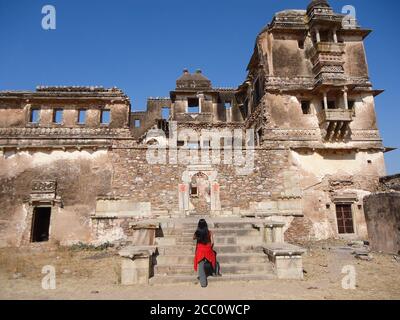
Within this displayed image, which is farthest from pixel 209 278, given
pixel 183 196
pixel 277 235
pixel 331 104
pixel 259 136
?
pixel 331 104

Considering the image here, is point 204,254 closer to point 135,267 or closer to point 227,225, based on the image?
point 135,267

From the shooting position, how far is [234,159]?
1519cm

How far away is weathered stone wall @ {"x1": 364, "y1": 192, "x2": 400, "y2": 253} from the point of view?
362 inches

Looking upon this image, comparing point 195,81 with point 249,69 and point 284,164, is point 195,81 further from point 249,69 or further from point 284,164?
point 284,164

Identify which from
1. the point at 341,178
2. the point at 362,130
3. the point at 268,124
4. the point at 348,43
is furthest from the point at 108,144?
the point at 348,43

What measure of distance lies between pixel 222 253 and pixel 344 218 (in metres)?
10.4

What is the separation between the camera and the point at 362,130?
1620 cm

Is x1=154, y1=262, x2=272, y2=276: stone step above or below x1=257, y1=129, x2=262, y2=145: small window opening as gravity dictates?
below

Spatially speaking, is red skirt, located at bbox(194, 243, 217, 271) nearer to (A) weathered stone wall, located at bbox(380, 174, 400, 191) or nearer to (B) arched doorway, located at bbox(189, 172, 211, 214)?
(B) arched doorway, located at bbox(189, 172, 211, 214)

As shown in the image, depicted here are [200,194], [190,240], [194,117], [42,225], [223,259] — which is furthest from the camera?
[194,117]

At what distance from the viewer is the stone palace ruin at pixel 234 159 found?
14266 millimetres

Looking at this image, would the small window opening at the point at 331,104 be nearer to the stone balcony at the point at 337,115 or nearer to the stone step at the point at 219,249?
the stone balcony at the point at 337,115

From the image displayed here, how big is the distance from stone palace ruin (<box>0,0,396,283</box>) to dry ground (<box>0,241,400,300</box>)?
14.1 ft

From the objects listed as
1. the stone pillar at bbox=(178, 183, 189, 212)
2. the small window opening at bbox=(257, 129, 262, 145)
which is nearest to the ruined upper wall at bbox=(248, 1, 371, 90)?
the small window opening at bbox=(257, 129, 262, 145)
